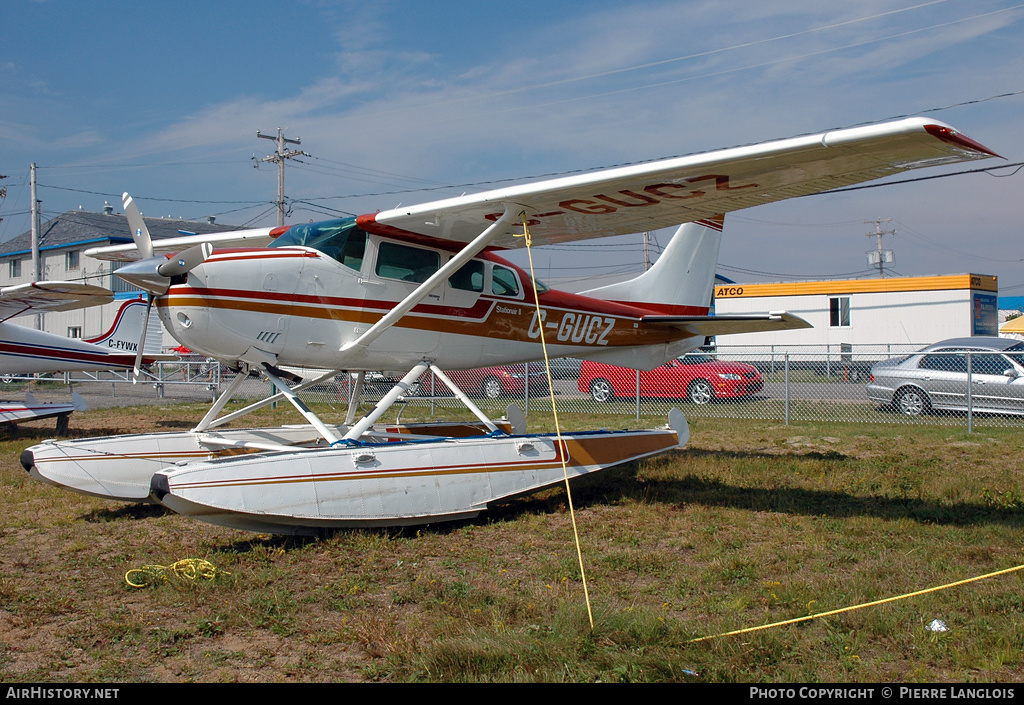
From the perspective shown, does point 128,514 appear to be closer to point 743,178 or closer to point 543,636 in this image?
point 543,636

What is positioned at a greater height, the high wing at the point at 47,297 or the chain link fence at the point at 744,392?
the high wing at the point at 47,297

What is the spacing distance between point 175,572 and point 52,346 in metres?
12.1

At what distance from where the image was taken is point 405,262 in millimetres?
7758

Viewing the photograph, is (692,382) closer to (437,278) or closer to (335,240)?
(437,278)

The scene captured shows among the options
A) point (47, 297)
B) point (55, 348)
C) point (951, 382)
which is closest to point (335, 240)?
point (47, 297)

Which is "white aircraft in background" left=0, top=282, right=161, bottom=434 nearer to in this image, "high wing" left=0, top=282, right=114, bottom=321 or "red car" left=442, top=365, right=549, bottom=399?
"high wing" left=0, top=282, right=114, bottom=321

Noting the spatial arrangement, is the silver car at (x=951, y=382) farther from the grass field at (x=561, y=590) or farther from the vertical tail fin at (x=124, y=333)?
the vertical tail fin at (x=124, y=333)

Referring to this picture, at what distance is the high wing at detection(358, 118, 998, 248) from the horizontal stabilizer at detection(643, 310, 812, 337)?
1.76 m

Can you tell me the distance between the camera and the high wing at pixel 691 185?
201 inches

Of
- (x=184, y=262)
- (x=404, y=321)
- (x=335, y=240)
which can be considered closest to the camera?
(x=184, y=262)

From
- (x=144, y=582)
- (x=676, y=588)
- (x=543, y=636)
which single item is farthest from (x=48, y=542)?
(x=676, y=588)

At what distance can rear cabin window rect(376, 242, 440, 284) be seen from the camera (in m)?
7.58

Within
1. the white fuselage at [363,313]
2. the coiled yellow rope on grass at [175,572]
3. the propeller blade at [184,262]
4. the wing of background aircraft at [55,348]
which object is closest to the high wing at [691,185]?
the white fuselage at [363,313]

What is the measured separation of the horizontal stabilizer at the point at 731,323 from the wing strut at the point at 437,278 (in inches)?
133
